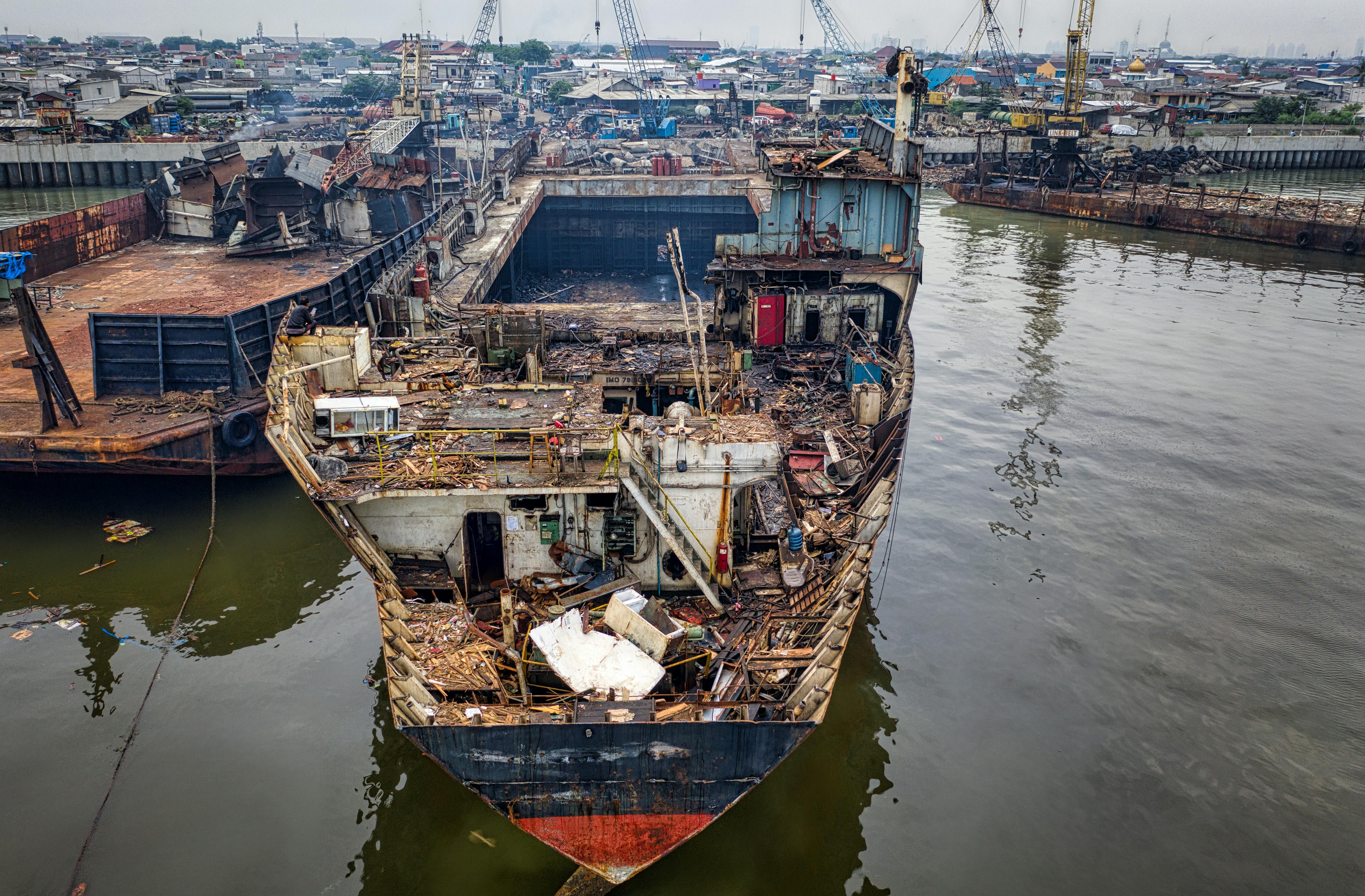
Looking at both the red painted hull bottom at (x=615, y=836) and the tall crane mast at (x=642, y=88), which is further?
the tall crane mast at (x=642, y=88)

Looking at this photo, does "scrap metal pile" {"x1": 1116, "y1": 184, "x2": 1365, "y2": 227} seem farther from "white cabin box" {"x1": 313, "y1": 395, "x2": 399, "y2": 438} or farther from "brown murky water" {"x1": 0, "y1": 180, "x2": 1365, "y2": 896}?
"white cabin box" {"x1": 313, "y1": 395, "x2": 399, "y2": 438}

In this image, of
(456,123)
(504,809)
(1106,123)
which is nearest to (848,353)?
(504,809)

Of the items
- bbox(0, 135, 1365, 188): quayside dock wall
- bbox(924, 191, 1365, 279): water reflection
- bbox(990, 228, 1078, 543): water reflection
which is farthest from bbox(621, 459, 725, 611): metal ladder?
bbox(0, 135, 1365, 188): quayside dock wall

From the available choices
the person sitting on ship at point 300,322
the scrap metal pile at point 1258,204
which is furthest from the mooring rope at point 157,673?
the scrap metal pile at point 1258,204

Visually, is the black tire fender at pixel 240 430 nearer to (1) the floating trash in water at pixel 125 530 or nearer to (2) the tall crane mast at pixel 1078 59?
(1) the floating trash in water at pixel 125 530

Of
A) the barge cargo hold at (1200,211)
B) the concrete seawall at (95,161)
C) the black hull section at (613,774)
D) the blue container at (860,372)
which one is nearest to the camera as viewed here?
the black hull section at (613,774)

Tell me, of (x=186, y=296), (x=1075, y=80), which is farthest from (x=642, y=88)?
(x=186, y=296)
